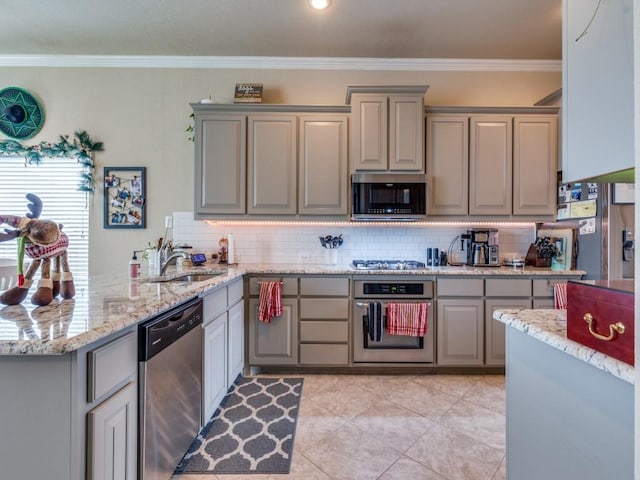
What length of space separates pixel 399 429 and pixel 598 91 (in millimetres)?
1972

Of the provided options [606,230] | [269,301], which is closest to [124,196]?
[269,301]

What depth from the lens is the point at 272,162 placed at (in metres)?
2.88

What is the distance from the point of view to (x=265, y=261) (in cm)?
324

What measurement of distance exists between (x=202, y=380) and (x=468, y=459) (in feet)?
5.12

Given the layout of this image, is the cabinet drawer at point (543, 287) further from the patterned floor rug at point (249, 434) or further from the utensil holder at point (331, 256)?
the patterned floor rug at point (249, 434)

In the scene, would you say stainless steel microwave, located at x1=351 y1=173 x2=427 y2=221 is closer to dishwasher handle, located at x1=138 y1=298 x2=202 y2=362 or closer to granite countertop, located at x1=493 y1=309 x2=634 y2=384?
dishwasher handle, located at x1=138 y1=298 x2=202 y2=362

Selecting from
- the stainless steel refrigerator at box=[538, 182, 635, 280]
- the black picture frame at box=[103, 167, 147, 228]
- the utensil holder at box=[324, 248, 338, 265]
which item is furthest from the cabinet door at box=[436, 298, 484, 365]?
the black picture frame at box=[103, 167, 147, 228]

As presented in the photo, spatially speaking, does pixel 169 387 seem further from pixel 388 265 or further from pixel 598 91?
pixel 388 265

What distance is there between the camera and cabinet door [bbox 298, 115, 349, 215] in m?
2.86

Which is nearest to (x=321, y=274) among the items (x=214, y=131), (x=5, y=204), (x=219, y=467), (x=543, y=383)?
(x=219, y=467)

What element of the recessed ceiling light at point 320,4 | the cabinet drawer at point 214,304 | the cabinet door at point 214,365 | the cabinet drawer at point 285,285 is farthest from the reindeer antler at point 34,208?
the recessed ceiling light at point 320,4

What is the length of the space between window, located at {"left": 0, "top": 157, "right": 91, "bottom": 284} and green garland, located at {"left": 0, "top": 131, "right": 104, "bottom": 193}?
0.19 feet

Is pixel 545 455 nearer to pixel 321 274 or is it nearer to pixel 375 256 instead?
pixel 321 274

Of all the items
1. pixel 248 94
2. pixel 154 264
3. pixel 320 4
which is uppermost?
pixel 320 4
